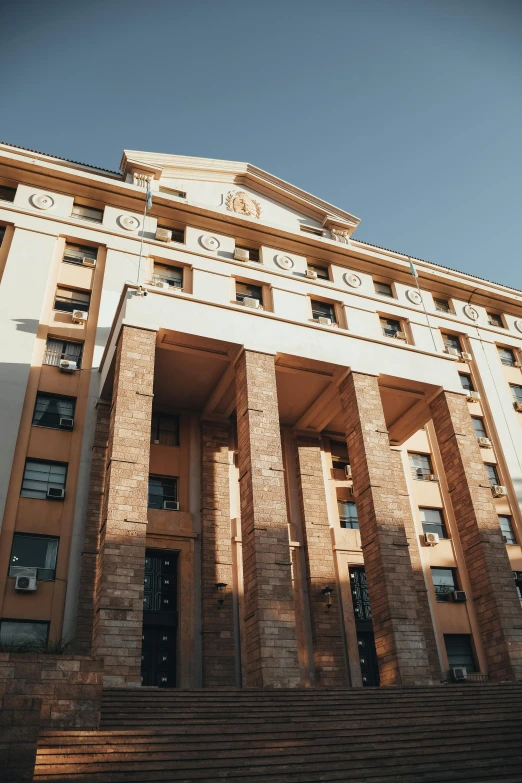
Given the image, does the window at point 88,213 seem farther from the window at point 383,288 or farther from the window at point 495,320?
the window at point 495,320

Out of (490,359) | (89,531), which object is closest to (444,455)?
(490,359)

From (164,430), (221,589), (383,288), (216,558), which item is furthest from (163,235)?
(221,589)

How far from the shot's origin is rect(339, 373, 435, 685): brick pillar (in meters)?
15.8

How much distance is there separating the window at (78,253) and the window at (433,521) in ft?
51.3

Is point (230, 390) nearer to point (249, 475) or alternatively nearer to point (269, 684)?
point (249, 475)

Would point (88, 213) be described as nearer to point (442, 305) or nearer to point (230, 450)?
point (230, 450)

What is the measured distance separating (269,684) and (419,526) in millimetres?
10920

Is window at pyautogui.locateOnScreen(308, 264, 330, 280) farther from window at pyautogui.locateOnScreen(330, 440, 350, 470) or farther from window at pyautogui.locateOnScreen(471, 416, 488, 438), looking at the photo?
window at pyautogui.locateOnScreen(471, 416, 488, 438)

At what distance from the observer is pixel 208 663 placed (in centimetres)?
1739

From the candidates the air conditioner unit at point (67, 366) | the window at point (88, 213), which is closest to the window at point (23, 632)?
the air conditioner unit at point (67, 366)

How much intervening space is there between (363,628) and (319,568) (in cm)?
247

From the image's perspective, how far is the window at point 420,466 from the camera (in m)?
24.4

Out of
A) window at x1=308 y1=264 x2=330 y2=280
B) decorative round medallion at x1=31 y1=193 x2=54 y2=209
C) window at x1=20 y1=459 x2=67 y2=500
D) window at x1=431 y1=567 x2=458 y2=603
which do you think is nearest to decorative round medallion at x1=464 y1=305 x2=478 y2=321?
window at x1=308 y1=264 x2=330 y2=280

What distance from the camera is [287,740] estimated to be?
9.98 m
